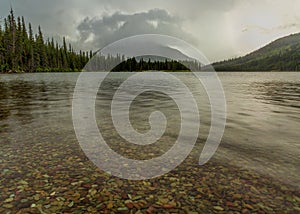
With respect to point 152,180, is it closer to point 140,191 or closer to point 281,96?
point 140,191

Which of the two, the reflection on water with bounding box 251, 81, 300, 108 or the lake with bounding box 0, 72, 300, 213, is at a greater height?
the reflection on water with bounding box 251, 81, 300, 108

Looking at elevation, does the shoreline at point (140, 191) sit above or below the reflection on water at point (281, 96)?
below

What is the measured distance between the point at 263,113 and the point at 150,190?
47.7ft

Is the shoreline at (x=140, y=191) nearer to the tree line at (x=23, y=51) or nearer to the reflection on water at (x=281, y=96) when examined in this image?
the reflection on water at (x=281, y=96)

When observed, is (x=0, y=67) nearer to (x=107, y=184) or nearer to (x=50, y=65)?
(x=50, y=65)

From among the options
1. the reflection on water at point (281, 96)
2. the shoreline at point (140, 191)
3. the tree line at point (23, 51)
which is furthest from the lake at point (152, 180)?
the tree line at point (23, 51)

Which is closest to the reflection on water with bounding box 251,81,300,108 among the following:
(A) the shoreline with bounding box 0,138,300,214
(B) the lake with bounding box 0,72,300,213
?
(B) the lake with bounding box 0,72,300,213

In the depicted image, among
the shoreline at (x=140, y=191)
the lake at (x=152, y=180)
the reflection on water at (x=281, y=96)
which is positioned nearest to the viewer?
the shoreline at (x=140, y=191)

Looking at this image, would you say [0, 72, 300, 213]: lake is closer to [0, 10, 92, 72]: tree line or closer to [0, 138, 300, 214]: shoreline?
[0, 138, 300, 214]: shoreline

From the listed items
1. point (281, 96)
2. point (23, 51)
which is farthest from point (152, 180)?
point (23, 51)

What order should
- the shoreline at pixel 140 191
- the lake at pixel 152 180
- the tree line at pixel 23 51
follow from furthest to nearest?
the tree line at pixel 23 51 < the lake at pixel 152 180 < the shoreline at pixel 140 191

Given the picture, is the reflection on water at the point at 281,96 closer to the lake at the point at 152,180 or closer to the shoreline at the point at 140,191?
the lake at the point at 152,180

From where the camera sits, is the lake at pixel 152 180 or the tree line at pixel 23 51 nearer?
the lake at pixel 152 180

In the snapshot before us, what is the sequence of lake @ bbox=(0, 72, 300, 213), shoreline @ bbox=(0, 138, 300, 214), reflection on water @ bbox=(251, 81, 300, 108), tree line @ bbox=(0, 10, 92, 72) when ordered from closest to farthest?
shoreline @ bbox=(0, 138, 300, 214), lake @ bbox=(0, 72, 300, 213), reflection on water @ bbox=(251, 81, 300, 108), tree line @ bbox=(0, 10, 92, 72)
